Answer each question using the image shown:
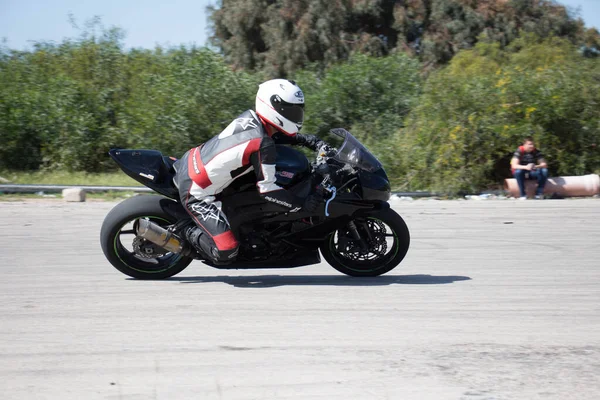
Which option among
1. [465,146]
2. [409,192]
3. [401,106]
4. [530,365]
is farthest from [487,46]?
[530,365]

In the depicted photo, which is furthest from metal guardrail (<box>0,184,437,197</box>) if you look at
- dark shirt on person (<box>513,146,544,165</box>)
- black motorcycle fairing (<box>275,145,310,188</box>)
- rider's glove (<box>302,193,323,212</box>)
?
rider's glove (<box>302,193,323,212</box>)

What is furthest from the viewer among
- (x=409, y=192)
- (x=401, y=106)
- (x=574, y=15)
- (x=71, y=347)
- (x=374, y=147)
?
(x=574, y=15)

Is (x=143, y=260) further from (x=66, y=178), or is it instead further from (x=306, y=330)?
(x=66, y=178)

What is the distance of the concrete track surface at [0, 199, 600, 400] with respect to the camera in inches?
185

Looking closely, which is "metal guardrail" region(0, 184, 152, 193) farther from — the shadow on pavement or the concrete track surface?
the shadow on pavement

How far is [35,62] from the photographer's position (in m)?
23.0

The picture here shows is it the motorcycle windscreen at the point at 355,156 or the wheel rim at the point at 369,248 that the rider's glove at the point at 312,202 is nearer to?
the motorcycle windscreen at the point at 355,156

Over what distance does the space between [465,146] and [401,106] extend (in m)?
3.15

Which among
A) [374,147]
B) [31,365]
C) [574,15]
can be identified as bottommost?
[31,365]

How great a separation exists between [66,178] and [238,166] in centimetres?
1243

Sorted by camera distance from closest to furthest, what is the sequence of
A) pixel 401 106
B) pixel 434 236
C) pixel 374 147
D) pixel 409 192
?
1. pixel 434 236
2. pixel 409 192
3. pixel 374 147
4. pixel 401 106

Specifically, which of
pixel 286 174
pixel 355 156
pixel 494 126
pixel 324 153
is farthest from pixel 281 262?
pixel 494 126

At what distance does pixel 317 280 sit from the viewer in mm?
7691

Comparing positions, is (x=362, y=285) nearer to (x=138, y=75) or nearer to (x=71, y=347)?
(x=71, y=347)
